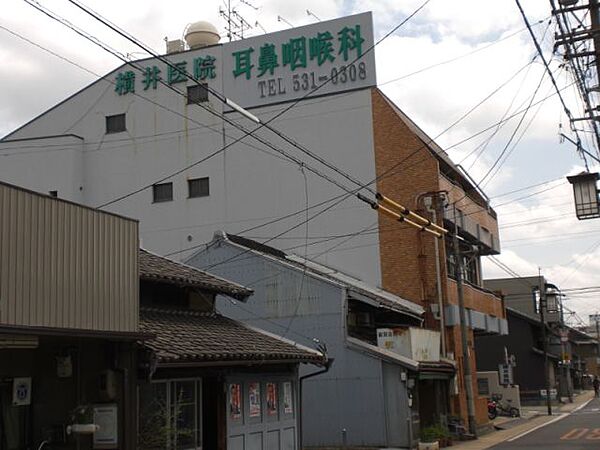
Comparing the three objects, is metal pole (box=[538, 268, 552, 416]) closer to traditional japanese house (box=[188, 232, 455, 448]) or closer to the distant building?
the distant building

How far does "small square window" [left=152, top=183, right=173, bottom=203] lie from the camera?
35406mm

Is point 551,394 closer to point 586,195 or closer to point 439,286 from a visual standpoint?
point 439,286

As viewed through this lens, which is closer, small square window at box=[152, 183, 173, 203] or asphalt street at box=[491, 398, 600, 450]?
asphalt street at box=[491, 398, 600, 450]

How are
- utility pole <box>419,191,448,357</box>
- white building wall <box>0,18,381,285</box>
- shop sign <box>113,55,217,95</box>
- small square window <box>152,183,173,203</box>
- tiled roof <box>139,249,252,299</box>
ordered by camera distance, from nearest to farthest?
tiled roof <box>139,249,252,299</box> < utility pole <box>419,191,448,357</box> < white building wall <box>0,18,381,285</box> < shop sign <box>113,55,217,95</box> < small square window <box>152,183,173,203</box>

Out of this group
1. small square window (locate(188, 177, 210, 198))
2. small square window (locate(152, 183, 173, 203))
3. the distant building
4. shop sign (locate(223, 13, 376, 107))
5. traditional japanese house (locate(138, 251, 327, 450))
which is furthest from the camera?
the distant building

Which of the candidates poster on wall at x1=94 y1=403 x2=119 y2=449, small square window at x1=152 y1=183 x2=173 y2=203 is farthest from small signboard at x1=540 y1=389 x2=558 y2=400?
poster on wall at x1=94 y1=403 x2=119 y2=449

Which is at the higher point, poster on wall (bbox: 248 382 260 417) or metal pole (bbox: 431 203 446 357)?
metal pole (bbox: 431 203 446 357)

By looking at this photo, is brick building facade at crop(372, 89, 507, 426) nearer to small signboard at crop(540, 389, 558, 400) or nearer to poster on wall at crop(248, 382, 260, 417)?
poster on wall at crop(248, 382, 260, 417)

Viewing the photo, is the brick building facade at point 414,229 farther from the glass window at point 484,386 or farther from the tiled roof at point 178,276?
the tiled roof at point 178,276

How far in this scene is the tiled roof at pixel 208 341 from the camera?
13.5 meters

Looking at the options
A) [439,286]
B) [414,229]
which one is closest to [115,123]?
[414,229]

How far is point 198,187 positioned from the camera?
35000mm

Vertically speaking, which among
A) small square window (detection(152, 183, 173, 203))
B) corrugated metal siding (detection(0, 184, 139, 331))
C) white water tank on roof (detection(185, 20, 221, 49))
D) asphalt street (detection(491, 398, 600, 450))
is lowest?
asphalt street (detection(491, 398, 600, 450))

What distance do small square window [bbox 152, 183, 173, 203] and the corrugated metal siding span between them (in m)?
22.8
